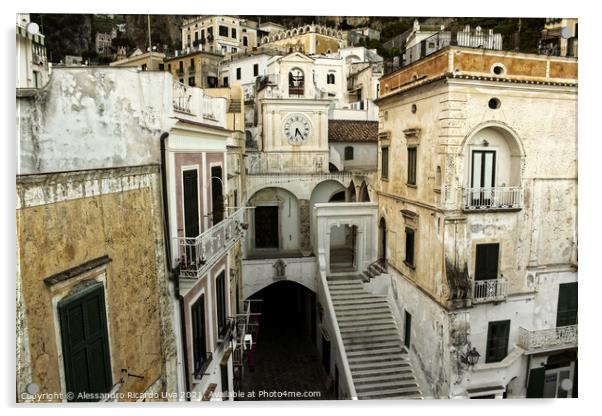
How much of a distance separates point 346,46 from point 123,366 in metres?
14.9

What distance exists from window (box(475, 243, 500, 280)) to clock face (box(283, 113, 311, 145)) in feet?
28.4

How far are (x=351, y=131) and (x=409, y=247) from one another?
9104 millimetres

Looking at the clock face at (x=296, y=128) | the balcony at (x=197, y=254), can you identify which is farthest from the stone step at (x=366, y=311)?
the clock face at (x=296, y=128)

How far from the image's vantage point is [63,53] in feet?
19.6

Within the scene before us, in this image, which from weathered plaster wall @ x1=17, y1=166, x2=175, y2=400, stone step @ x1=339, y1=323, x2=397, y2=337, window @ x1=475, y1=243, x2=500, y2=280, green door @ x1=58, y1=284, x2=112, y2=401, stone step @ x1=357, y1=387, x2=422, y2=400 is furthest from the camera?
stone step @ x1=339, y1=323, x2=397, y2=337

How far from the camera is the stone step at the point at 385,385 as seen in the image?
903cm

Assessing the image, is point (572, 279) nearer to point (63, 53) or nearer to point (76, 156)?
point (76, 156)

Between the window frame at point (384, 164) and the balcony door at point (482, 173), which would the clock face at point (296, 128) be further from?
the balcony door at point (482, 173)

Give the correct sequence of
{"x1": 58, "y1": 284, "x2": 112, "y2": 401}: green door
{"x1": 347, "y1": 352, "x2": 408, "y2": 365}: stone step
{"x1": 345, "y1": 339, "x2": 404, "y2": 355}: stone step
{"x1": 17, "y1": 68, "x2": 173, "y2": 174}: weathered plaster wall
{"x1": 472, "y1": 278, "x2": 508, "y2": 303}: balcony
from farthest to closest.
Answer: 1. {"x1": 345, "y1": 339, "x2": 404, "y2": 355}: stone step
2. {"x1": 347, "y1": 352, "x2": 408, "y2": 365}: stone step
3. {"x1": 472, "y1": 278, "x2": 508, "y2": 303}: balcony
4. {"x1": 17, "y1": 68, "x2": 173, "y2": 174}: weathered plaster wall
5. {"x1": 58, "y1": 284, "x2": 112, "y2": 401}: green door

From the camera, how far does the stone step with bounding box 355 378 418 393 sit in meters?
9.03

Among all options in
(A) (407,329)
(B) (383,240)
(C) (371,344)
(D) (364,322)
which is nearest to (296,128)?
(B) (383,240)

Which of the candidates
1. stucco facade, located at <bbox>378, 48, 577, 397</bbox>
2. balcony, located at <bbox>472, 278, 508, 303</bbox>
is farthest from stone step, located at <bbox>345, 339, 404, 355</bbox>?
balcony, located at <bbox>472, 278, 508, 303</bbox>

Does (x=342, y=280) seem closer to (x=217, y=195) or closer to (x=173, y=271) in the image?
(x=217, y=195)

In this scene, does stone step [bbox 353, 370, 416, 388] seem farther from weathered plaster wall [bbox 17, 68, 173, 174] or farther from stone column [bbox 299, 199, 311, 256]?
weathered plaster wall [bbox 17, 68, 173, 174]
